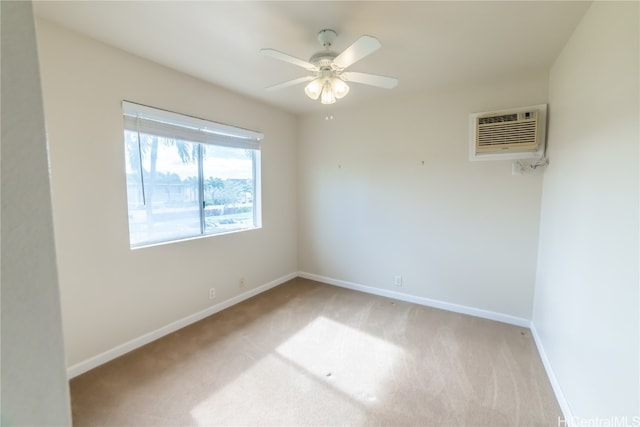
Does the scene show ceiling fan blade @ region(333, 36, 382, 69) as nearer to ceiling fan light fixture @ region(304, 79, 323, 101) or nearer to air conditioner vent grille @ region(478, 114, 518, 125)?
ceiling fan light fixture @ region(304, 79, 323, 101)

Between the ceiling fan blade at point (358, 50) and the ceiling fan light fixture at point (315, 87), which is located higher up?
the ceiling fan blade at point (358, 50)

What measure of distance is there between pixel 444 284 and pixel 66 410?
333 cm

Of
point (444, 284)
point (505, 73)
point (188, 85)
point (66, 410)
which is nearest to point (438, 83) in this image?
point (505, 73)

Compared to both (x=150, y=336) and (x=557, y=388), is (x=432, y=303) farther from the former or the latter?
(x=150, y=336)

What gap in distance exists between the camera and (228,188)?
3217 millimetres

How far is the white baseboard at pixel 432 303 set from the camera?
9.32ft

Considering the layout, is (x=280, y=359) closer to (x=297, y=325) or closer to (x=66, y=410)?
(x=297, y=325)

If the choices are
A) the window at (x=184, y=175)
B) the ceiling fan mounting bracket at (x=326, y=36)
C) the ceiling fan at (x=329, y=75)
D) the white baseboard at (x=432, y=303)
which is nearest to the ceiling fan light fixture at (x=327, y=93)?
the ceiling fan at (x=329, y=75)

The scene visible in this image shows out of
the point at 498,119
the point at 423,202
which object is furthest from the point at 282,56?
the point at 423,202

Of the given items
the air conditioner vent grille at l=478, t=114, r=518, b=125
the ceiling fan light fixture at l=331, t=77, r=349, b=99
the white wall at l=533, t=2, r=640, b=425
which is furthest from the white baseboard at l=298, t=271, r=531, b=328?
the ceiling fan light fixture at l=331, t=77, r=349, b=99

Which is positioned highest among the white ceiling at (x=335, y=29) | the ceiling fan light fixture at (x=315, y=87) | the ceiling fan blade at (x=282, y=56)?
the white ceiling at (x=335, y=29)

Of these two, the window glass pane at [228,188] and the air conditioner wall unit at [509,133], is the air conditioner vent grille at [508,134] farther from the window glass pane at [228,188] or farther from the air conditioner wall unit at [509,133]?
the window glass pane at [228,188]

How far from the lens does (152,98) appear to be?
93.9 inches

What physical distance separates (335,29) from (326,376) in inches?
96.2
